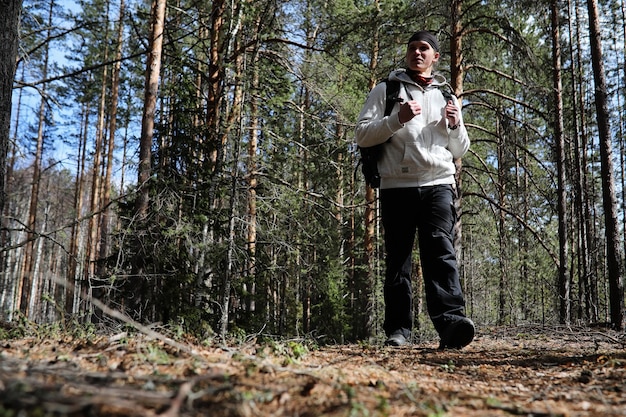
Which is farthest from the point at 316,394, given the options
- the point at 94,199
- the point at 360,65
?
the point at 94,199

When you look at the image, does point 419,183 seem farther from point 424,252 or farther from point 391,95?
point 391,95

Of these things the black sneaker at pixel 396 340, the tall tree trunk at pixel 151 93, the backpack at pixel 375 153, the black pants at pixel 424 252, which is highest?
the tall tree trunk at pixel 151 93

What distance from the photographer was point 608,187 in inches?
246

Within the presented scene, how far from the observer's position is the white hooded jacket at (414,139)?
12.5ft

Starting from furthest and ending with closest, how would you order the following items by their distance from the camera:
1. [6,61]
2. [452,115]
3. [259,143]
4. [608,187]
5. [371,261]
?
[371,261] < [259,143] < [608,187] < [452,115] < [6,61]

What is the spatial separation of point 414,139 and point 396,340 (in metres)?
1.78

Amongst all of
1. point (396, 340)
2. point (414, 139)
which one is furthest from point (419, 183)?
point (396, 340)

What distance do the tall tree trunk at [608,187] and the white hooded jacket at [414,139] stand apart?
11.1 feet

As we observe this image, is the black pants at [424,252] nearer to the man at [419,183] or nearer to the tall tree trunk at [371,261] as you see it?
the man at [419,183]

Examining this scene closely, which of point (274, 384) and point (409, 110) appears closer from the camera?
point (274, 384)

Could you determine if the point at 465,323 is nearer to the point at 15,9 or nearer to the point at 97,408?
the point at 97,408

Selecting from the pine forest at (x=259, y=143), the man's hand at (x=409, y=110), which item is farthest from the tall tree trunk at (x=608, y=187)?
the man's hand at (x=409, y=110)

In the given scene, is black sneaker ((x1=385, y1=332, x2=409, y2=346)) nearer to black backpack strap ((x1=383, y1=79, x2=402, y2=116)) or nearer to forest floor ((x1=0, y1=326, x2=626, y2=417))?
forest floor ((x1=0, y1=326, x2=626, y2=417))

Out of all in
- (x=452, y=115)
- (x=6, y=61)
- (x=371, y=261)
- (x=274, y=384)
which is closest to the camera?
(x=274, y=384)
